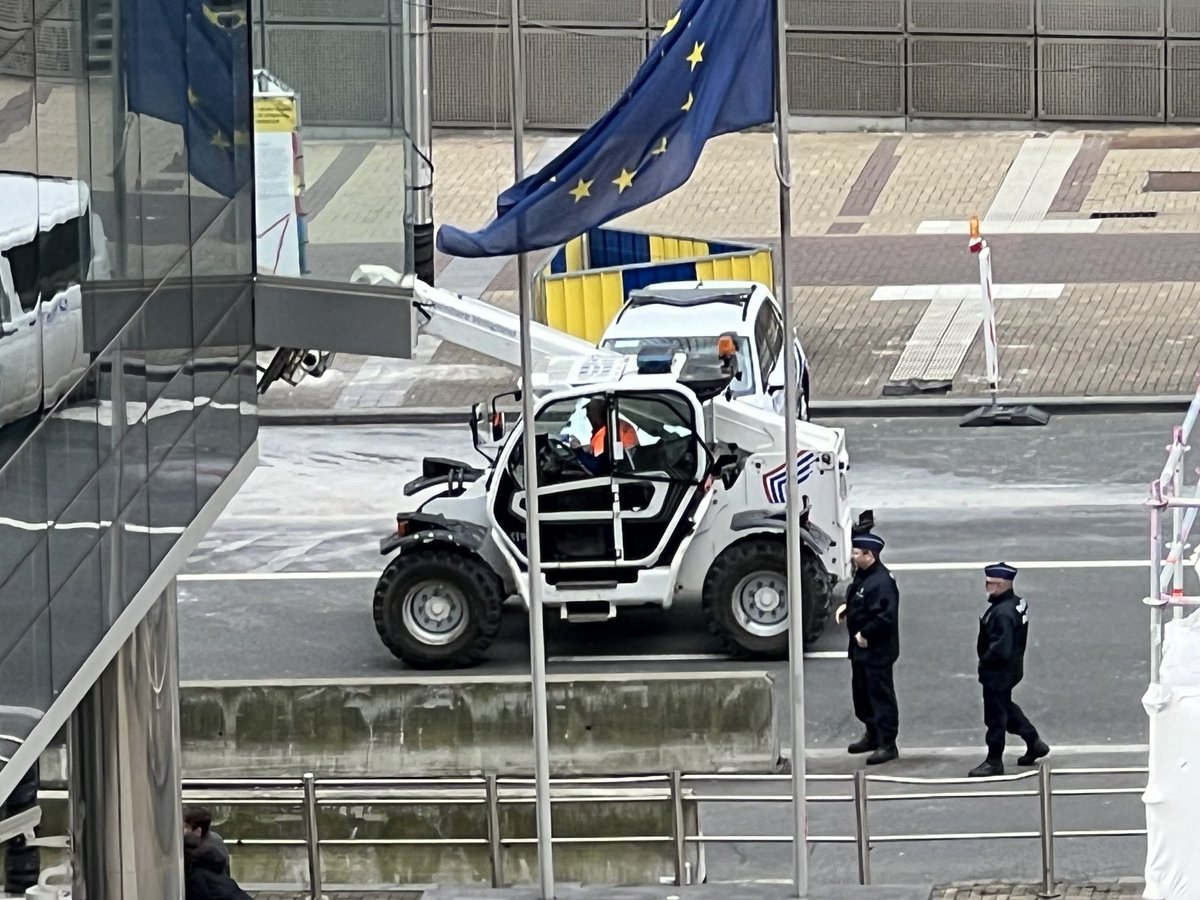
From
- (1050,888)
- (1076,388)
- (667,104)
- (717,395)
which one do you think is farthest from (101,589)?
(1076,388)

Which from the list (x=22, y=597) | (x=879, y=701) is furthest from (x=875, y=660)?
(x=22, y=597)

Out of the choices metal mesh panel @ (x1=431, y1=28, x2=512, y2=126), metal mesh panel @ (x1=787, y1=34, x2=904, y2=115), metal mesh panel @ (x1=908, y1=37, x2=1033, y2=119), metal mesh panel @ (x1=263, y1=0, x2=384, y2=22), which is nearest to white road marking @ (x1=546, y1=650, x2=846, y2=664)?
metal mesh panel @ (x1=263, y1=0, x2=384, y2=22)

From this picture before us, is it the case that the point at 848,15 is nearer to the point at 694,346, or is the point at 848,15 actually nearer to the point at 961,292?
the point at 961,292

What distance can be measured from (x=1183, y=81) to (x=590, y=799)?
23738mm

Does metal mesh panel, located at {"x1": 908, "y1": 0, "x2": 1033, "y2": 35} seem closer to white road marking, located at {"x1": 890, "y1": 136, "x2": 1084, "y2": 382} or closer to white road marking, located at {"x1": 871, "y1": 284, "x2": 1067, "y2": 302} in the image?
white road marking, located at {"x1": 890, "y1": 136, "x2": 1084, "y2": 382}

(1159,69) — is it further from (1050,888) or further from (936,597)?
(1050,888)

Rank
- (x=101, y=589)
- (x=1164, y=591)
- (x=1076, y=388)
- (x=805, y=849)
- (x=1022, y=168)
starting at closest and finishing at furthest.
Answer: (x=101, y=589)
(x=1164, y=591)
(x=805, y=849)
(x=1076, y=388)
(x=1022, y=168)

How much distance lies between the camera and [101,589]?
401 inches

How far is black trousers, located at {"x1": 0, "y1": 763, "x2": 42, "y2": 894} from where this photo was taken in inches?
446

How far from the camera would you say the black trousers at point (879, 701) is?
640 inches

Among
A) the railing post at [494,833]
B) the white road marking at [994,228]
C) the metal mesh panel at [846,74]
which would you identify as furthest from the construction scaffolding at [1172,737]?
the metal mesh panel at [846,74]

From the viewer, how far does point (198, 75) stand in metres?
11.4

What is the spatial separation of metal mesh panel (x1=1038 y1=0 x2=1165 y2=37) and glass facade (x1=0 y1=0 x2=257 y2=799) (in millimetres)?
24709

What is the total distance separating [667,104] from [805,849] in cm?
380
